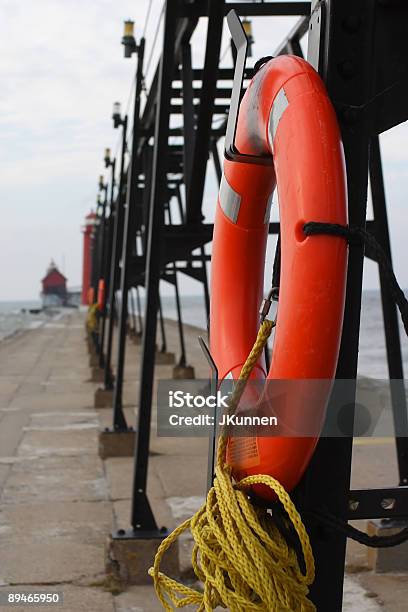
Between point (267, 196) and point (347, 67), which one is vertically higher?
point (347, 67)

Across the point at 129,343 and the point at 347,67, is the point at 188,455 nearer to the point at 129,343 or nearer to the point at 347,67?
the point at 347,67

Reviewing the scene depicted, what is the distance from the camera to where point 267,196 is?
2908 mm

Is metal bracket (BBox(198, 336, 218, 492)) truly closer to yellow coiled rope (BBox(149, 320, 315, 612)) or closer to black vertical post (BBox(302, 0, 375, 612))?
yellow coiled rope (BBox(149, 320, 315, 612))

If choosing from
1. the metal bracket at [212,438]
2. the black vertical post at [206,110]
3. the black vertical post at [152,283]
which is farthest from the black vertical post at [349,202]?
the black vertical post at [206,110]

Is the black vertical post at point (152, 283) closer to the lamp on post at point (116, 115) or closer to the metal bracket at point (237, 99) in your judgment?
the metal bracket at point (237, 99)

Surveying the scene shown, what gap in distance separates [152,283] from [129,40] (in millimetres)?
4908

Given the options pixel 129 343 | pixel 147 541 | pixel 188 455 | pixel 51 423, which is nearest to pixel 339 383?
pixel 147 541

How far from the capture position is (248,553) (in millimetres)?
2322

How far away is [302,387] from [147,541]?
3011 millimetres

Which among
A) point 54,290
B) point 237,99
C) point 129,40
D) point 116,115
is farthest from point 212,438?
point 54,290

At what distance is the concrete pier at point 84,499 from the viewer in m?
4.79

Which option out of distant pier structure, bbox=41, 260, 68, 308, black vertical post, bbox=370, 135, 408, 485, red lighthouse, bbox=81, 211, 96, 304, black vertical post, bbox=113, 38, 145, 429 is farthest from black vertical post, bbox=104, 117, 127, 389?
distant pier structure, bbox=41, 260, 68, 308

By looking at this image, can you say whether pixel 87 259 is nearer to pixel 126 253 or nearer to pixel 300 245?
pixel 126 253

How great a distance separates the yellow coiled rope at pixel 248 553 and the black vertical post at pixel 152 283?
275 centimetres
